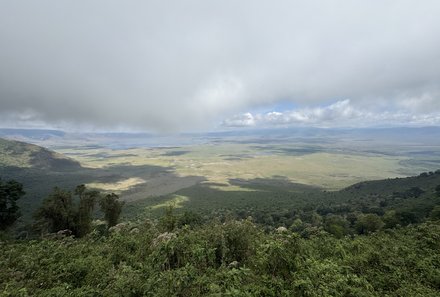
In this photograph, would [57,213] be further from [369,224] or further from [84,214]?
[369,224]

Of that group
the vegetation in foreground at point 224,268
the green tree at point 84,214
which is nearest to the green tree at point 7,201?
the green tree at point 84,214

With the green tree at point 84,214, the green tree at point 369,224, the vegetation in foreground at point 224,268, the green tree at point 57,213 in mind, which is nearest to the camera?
the vegetation in foreground at point 224,268

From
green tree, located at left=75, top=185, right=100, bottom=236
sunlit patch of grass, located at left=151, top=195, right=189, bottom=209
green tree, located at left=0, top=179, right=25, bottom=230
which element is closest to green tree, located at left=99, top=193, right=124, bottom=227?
green tree, located at left=75, top=185, right=100, bottom=236

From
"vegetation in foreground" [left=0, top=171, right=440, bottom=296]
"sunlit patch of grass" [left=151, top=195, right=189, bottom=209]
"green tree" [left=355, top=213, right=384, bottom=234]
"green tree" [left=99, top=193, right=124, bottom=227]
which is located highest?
"vegetation in foreground" [left=0, top=171, right=440, bottom=296]

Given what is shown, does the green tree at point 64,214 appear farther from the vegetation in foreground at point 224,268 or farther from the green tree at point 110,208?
the vegetation in foreground at point 224,268

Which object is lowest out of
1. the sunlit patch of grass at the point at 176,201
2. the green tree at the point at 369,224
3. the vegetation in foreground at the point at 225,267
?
the sunlit patch of grass at the point at 176,201

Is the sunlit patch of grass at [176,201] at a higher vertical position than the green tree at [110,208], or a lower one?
lower

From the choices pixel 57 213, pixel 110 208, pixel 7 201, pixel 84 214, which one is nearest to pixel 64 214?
pixel 57 213

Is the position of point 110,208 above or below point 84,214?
below

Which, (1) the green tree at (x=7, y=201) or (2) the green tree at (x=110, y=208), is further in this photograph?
(2) the green tree at (x=110, y=208)

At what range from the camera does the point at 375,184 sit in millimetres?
137625

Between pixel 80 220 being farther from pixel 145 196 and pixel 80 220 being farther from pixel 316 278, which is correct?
pixel 145 196

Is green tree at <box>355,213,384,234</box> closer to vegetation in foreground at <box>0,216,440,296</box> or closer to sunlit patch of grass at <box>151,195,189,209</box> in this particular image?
vegetation in foreground at <box>0,216,440,296</box>

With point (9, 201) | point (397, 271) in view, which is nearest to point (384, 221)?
point (397, 271)
